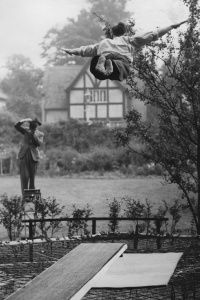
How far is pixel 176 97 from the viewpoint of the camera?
33.2 ft

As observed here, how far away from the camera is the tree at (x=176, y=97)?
9664 millimetres

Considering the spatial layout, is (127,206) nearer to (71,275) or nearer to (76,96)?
(71,275)

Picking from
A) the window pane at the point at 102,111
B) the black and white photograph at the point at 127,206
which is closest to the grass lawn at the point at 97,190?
the black and white photograph at the point at 127,206

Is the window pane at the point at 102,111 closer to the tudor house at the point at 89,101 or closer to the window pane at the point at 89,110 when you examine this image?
the tudor house at the point at 89,101

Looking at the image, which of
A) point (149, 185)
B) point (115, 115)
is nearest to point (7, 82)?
point (115, 115)

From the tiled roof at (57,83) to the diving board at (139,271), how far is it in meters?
38.9

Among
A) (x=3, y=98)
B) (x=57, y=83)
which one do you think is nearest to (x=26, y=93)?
(x=3, y=98)

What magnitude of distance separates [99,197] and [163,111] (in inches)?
441

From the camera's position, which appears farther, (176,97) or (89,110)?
(89,110)

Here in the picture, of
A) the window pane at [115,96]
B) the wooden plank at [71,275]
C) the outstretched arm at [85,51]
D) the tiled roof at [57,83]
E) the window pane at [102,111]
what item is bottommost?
the wooden plank at [71,275]

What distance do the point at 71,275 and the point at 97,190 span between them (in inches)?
674

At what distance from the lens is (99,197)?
69.2 feet

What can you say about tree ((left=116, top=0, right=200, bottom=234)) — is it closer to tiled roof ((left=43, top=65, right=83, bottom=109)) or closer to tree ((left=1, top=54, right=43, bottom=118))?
tiled roof ((left=43, top=65, right=83, bottom=109))

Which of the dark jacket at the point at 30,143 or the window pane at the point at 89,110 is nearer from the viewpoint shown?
the dark jacket at the point at 30,143
